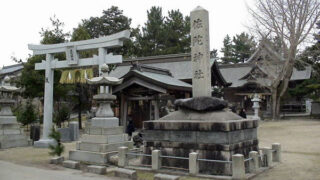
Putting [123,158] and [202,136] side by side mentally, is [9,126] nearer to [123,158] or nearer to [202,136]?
[123,158]

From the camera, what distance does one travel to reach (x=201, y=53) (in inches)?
397

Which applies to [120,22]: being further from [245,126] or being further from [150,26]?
[245,126]

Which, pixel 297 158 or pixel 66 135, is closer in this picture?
pixel 297 158

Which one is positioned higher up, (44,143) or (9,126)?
(9,126)

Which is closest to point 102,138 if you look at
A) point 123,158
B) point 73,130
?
point 123,158

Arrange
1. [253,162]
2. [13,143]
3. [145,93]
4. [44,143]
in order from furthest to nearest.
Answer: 1. [145,93]
2. [13,143]
3. [44,143]
4. [253,162]

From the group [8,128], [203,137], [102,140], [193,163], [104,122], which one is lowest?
[193,163]

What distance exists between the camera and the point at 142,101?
22891 millimetres

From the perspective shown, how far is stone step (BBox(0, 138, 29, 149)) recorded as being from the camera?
1541 centimetres

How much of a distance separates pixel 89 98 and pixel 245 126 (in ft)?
60.1

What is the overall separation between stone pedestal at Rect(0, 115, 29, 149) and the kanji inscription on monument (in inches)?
419

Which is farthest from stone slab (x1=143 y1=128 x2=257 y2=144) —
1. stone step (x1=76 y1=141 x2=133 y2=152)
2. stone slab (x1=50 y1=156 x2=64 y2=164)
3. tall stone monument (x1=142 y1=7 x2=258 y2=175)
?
stone slab (x1=50 y1=156 x2=64 y2=164)

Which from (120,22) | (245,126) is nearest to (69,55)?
(245,126)

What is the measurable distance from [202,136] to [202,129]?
0.69 ft
